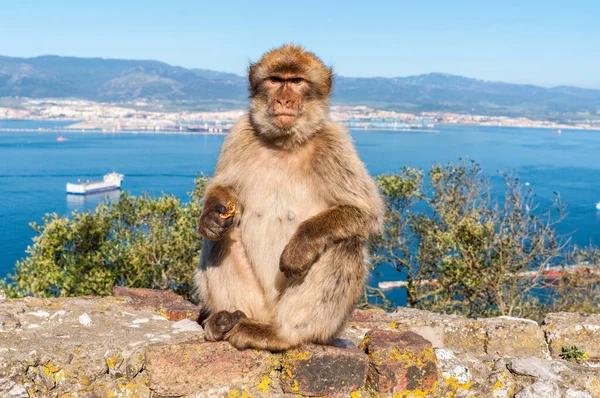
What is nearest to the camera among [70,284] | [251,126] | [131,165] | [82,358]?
[82,358]

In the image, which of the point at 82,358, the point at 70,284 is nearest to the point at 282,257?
the point at 82,358

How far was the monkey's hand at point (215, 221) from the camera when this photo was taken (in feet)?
9.88

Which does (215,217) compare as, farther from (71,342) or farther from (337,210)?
(71,342)

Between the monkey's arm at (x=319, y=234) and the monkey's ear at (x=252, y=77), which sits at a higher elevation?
the monkey's ear at (x=252, y=77)

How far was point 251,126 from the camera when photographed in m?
3.40

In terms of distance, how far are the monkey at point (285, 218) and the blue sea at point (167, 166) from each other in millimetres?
20414

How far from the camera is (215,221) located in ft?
9.87

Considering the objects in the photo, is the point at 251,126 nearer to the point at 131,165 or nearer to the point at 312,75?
the point at 312,75

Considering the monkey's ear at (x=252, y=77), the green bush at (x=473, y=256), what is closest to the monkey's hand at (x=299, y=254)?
the monkey's ear at (x=252, y=77)

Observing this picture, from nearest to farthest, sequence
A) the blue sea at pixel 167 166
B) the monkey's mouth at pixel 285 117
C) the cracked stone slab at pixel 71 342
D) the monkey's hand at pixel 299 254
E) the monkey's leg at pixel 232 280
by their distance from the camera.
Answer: the cracked stone slab at pixel 71 342
the monkey's hand at pixel 299 254
the monkey's mouth at pixel 285 117
the monkey's leg at pixel 232 280
the blue sea at pixel 167 166

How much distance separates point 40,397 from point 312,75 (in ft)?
6.96

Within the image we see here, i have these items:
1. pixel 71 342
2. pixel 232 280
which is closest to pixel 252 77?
pixel 232 280

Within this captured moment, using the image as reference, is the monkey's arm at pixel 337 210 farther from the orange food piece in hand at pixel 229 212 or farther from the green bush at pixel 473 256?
the green bush at pixel 473 256

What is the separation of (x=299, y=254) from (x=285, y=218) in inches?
13.7
